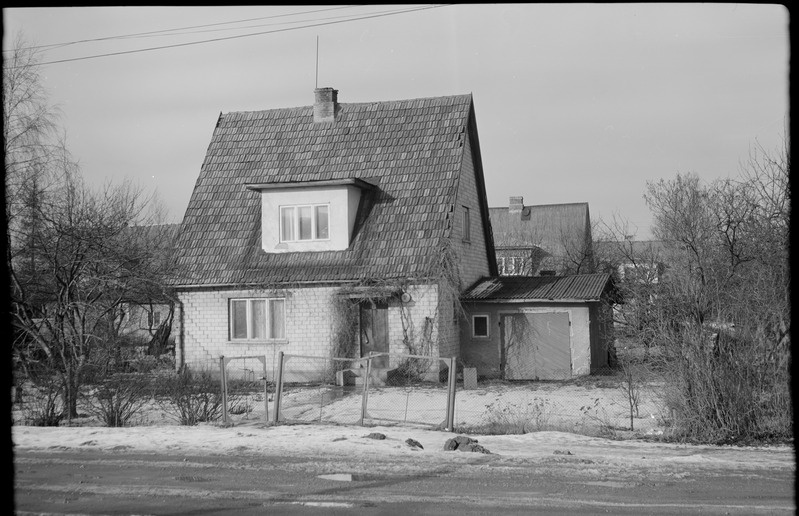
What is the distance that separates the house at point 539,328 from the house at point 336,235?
3.12 ft

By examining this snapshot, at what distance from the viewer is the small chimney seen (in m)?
28.5

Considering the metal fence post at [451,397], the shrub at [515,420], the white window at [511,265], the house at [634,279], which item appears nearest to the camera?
the metal fence post at [451,397]

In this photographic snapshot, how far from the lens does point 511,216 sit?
2633 inches

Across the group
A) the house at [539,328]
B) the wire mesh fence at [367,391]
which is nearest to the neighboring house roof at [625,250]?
the house at [539,328]

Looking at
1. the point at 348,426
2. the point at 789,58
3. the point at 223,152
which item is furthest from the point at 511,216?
the point at 789,58

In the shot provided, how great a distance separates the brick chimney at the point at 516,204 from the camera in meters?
67.2

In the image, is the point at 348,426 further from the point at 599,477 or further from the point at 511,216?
the point at 511,216

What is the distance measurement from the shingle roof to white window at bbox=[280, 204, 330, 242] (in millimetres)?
649

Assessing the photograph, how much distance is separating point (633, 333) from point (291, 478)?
909 centimetres

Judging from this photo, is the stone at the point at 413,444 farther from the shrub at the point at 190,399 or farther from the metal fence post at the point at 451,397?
the shrub at the point at 190,399

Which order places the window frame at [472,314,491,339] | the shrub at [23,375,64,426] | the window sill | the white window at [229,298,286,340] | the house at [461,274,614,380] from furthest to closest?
the window frame at [472,314,491,339] < the white window at [229,298,286,340] < the window sill < the house at [461,274,614,380] < the shrub at [23,375,64,426]

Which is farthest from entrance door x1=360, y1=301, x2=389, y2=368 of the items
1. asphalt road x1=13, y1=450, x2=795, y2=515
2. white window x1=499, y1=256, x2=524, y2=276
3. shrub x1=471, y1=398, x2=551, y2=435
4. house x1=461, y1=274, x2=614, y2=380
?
white window x1=499, y1=256, x2=524, y2=276

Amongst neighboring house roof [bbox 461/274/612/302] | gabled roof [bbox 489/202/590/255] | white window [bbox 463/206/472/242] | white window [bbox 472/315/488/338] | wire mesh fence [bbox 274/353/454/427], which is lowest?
wire mesh fence [bbox 274/353/454/427]

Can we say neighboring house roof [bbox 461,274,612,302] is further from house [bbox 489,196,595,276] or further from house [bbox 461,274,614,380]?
house [bbox 489,196,595,276]
